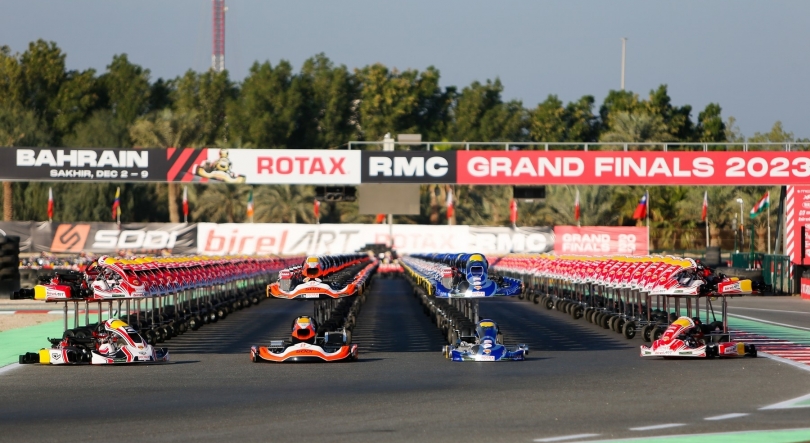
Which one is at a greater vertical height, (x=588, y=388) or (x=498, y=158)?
(x=498, y=158)

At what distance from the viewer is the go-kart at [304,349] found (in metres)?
19.4

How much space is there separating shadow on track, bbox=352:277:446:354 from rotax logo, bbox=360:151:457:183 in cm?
407

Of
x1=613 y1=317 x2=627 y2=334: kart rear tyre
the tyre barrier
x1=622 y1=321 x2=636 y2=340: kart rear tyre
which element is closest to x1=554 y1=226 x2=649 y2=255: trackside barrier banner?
the tyre barrier

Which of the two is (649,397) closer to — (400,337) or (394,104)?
(400,337)

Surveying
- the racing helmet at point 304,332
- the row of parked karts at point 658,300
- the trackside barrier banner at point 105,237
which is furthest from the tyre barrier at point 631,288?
the trackside barrier banner at point 105,237

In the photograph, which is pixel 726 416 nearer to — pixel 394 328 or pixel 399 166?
pixel 394 328

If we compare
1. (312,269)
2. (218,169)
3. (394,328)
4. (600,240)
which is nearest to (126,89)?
(600,240)

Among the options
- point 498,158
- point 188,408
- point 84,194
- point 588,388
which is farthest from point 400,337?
point 84,194

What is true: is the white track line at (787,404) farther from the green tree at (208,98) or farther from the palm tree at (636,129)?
the green tree at (208,98)

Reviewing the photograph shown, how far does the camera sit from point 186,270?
26094mm

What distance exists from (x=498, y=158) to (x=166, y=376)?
1131 inches

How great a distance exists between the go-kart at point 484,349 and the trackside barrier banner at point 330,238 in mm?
40566

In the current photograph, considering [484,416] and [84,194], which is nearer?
[484,416]

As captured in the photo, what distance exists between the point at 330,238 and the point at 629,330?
38.6 metres
